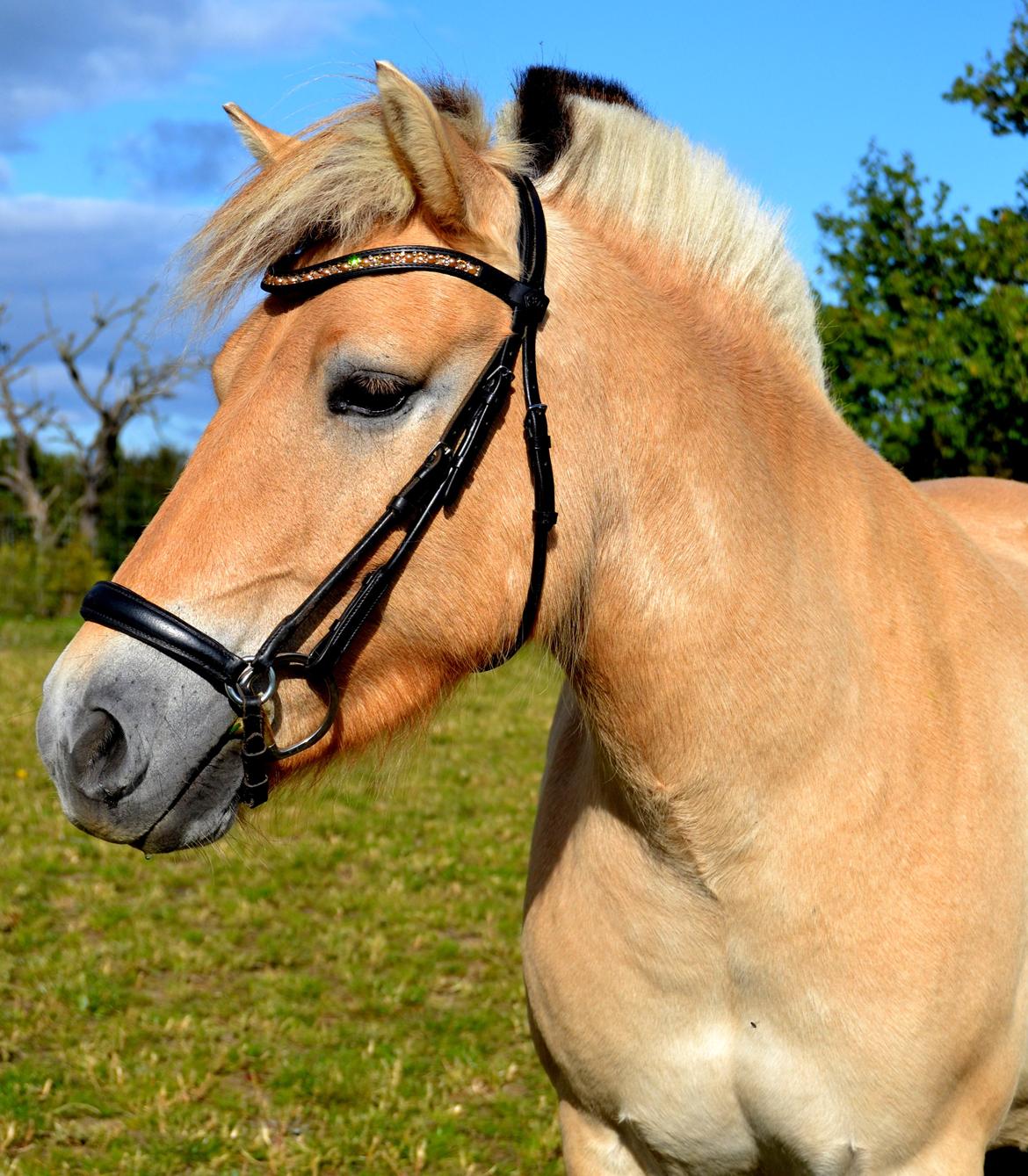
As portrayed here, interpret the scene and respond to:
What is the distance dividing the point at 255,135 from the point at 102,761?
1369 millimetres

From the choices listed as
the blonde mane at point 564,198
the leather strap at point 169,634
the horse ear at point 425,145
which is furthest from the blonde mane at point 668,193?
the leather strap at point 169,634

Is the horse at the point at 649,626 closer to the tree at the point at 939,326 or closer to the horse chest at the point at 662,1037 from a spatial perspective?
the horse chest at the point at 662,1037

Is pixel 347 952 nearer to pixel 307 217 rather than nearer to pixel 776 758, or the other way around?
pixel 776 758

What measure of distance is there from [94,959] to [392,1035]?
1.62 m

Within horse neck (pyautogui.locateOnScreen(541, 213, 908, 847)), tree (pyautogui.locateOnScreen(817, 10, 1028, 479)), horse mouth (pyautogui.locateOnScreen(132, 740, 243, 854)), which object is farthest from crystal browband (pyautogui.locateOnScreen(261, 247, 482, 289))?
tree (pyautogui.locateOnScreen(817, 10, 1028, 479))

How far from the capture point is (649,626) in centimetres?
214

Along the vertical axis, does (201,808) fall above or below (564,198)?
below

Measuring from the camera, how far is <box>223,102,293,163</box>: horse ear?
7.94 feet

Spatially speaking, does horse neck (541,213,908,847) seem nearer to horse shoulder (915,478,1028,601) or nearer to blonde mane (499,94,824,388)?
blonde mane (499,94,824,388)

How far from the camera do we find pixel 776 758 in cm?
220

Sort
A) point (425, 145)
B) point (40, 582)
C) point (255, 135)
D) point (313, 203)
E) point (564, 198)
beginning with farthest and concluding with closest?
point (40, 582)
point (255, 135)
point (564, 198)
point (313, 203)
point (425, 145)

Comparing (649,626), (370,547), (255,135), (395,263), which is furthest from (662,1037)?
(255,135)

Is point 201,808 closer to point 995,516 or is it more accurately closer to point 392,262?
point 392,262

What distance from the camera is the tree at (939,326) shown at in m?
11.4
